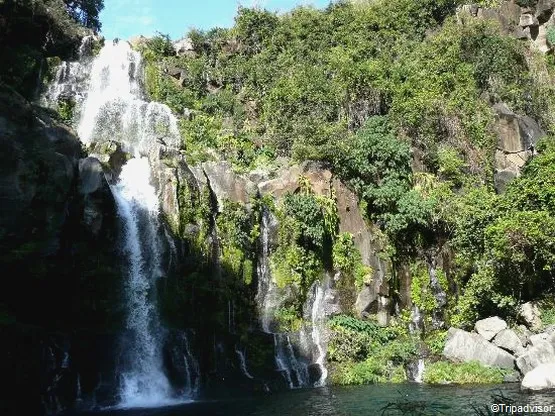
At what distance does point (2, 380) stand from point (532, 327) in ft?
61.6

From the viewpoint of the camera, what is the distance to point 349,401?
1593cm

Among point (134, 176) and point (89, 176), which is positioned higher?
point (134, 176)

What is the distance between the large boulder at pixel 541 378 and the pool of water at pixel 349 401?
1.34 feet

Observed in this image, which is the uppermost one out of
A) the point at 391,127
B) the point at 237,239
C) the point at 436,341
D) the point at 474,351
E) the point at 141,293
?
the point at 391,127

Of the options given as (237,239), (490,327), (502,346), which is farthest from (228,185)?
(502,346)

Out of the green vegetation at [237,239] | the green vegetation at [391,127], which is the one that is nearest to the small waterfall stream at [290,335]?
the green vegetation at [391,127]

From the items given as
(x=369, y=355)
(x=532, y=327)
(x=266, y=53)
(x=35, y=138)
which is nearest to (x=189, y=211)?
(x=35, y=138)

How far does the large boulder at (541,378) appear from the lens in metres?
15.9

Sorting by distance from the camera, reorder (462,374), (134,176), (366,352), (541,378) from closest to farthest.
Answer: (541,378)
(462,374)
(366,352)
(134,176)

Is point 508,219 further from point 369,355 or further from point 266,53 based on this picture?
point 266,53

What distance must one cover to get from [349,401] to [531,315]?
991cm

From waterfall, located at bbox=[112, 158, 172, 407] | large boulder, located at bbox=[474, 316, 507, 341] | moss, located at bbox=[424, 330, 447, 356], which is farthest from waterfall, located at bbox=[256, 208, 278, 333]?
large boulder, located at bbox=[474, 316, 507, 341]

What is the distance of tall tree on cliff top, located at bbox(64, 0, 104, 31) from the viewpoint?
40.4 m

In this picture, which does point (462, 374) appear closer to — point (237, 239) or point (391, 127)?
point (237, 239)
